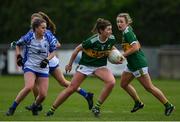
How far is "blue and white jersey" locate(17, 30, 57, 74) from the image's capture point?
15.3m

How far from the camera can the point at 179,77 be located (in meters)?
36.5

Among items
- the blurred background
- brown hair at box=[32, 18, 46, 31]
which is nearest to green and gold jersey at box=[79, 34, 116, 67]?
brown hair at box=[32, 18, 46, 31]

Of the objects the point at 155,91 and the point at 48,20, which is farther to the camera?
the point at 48,20

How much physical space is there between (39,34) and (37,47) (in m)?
0.28

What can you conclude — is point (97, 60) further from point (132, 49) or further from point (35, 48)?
point (35, 48)

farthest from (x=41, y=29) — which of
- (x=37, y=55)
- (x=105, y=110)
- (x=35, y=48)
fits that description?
(x=105, y=110)

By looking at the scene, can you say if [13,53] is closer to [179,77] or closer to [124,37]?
[179,77]

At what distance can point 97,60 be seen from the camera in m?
15.2

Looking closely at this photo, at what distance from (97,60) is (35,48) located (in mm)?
1222

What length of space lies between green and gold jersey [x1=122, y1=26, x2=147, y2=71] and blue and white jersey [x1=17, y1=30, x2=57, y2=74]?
4.65 ft

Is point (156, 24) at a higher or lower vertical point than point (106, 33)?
lower

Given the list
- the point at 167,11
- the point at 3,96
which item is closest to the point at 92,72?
the point at 3,96

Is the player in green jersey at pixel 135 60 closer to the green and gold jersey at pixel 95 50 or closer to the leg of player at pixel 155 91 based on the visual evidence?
the leg of player at pixel 155 91

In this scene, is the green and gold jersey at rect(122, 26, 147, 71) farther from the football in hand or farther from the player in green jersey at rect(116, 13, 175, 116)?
the football in hand
